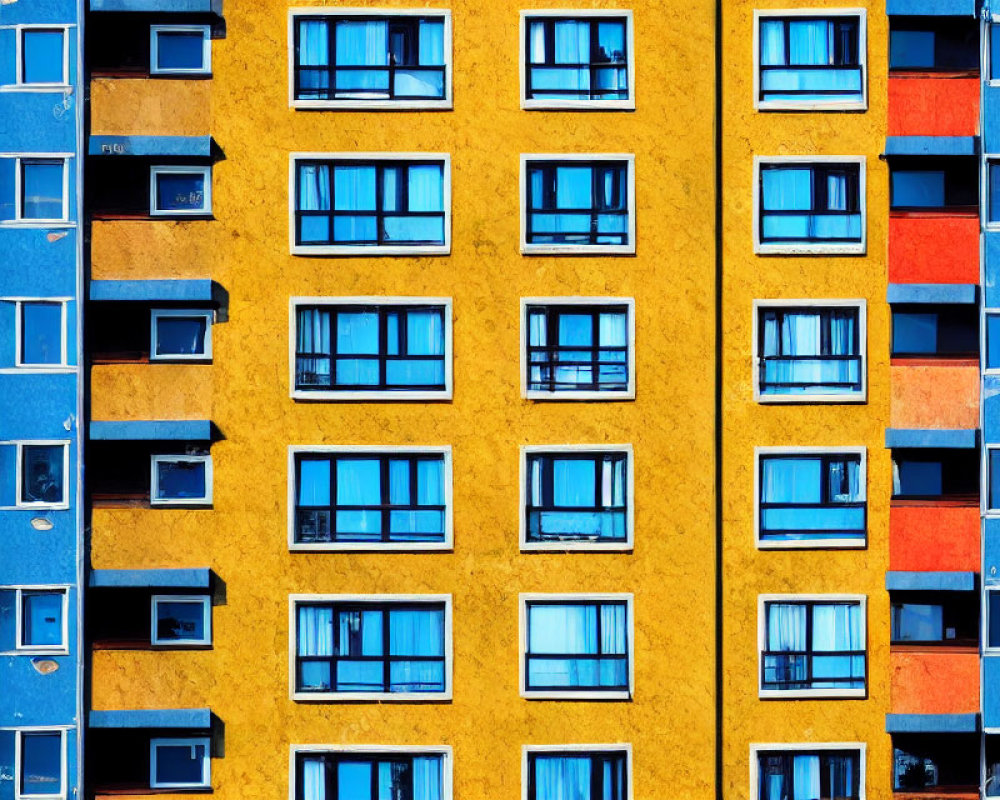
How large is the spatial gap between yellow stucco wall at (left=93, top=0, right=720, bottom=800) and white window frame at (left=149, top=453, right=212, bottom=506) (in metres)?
0.24

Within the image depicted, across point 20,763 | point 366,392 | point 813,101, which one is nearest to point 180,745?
point 20,763

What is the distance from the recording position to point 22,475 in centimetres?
2286

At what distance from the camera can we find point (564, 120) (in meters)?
23.2

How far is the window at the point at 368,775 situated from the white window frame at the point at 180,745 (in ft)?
5.94

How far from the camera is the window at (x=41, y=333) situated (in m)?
23.0

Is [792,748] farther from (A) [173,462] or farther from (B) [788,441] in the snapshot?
(A) [173,462]

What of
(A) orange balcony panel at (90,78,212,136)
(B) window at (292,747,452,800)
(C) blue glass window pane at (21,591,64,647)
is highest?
(A) orange balcony panel at (90,78,212,136)

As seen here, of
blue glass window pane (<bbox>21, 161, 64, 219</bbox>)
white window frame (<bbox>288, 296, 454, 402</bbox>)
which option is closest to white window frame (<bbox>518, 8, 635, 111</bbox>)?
white window frame (<bbox>288, 296, 454, 402</bbox>)

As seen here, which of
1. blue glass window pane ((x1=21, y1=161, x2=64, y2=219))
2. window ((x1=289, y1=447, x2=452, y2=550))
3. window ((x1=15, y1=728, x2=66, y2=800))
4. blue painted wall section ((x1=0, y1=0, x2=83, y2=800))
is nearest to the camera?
blue painted wall section ((x1=0, y1=0, x2=83, y2=800))

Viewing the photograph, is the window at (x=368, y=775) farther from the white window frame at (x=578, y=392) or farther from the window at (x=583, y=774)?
the white window frame at (x=578, y=392)

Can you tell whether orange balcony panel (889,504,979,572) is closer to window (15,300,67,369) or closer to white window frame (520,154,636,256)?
white window frame (520,154,636,256)

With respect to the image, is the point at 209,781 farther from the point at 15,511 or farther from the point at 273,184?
the point at 273,184

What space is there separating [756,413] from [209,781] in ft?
45.0

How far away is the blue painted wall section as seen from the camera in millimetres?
22719
